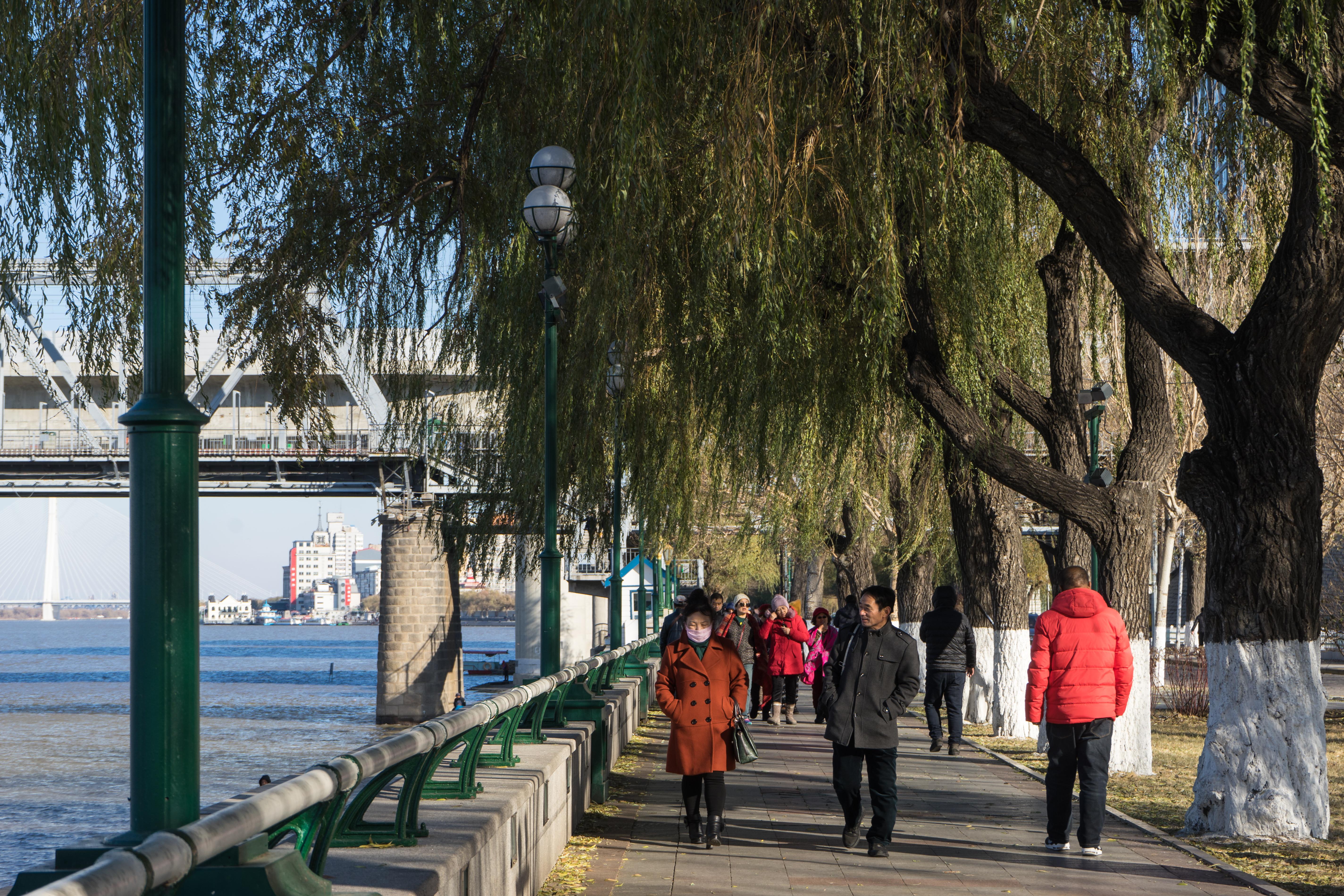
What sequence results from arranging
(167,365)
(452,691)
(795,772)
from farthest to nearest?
(452,691), (795,772), (167,365)

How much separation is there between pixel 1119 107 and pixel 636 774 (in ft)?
24.8

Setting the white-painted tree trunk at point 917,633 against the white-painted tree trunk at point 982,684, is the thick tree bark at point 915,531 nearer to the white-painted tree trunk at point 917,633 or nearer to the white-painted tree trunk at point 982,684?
the white-painted tree trunk at point 917,633

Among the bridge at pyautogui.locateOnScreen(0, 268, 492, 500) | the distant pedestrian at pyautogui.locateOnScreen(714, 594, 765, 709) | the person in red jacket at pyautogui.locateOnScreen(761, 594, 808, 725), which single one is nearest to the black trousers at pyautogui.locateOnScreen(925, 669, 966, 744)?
the distant pedestrian at pyautogui.locateOnScreen(714, 594, 765, 709)

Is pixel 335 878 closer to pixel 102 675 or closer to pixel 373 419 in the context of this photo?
pixel 373 419

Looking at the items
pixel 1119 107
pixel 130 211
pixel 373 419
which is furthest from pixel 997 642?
pixel 130 211

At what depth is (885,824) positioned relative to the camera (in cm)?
849

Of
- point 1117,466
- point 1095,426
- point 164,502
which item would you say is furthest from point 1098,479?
point 164,502

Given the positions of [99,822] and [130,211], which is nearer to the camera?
[130,211]

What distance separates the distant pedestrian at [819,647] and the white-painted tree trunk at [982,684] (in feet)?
6.56

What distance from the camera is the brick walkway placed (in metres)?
7.55

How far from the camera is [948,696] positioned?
15.0m

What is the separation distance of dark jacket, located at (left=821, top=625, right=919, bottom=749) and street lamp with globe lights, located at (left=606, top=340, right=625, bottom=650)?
165 inches

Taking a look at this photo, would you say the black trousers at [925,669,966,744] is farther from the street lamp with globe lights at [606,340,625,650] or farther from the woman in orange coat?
the woman in orange coat

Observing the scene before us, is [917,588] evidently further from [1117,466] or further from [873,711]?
[873,711]
